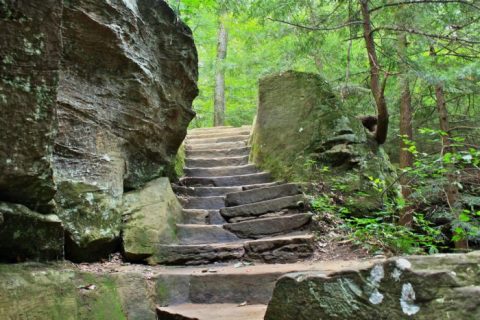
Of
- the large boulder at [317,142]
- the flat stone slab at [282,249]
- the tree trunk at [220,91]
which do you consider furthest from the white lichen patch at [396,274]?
the tree trunk at [220,91]

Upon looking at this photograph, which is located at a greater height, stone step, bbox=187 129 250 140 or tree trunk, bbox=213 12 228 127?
tree trunk, bbox=213 12 228 127

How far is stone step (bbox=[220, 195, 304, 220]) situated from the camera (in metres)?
6.15

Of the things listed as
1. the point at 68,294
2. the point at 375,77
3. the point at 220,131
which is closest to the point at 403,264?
the point at 68,294

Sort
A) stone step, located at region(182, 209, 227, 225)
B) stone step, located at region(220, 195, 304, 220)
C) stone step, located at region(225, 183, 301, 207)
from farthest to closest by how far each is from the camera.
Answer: stone step, located at region(225, 183, 301, 207) → stone step, located at region(182, 209, 227, 225) → stone step, located at region(220, 195, 304, 220)

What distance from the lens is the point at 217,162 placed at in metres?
8.99

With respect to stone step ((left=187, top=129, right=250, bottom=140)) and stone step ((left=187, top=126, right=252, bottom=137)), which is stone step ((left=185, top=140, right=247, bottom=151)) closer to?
stone step ((left=187, top=129, right=250, bottom=140))

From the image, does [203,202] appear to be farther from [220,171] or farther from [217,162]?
[217,162]

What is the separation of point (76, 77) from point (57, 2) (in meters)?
2.04

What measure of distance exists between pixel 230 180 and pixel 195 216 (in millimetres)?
1610

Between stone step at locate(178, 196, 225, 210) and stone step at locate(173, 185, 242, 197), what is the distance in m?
0.26

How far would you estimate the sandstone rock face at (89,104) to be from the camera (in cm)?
274

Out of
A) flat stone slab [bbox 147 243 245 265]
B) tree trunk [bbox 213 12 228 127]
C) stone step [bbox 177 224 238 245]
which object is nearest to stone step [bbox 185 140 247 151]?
stone step [bbox 177 224 238 245]

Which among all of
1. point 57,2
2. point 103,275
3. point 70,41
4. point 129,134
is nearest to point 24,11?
point 57,2

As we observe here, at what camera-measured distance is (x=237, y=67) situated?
1329 centimetres
